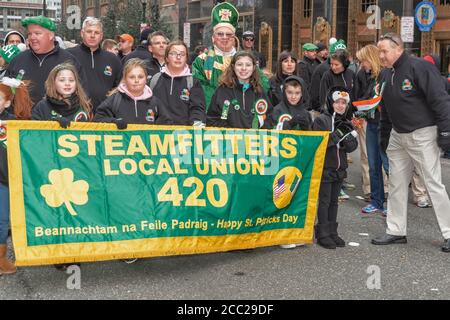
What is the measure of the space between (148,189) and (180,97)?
4.87 feet

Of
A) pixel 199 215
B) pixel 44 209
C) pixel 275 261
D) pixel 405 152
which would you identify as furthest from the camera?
pixel 405 152

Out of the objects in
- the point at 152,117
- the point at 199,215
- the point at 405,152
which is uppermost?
the point at 152,117

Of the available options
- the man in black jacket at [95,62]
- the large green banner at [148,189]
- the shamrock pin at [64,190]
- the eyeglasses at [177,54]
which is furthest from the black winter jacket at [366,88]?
the shamrock pin at [64,190]

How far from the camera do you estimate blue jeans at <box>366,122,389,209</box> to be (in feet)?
23.7

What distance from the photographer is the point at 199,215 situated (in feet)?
16.3

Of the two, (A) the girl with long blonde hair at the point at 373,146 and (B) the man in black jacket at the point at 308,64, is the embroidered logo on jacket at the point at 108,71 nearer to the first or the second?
(A) the girl with long blonde hair at the point at 373,146

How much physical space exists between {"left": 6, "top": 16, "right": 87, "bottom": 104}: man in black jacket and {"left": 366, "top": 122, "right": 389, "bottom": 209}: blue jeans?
3.39 meters

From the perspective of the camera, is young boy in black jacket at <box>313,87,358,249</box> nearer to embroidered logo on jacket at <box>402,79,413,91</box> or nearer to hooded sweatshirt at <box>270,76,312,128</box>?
hooded sweatshirt at <box>270,76,312,128</box>

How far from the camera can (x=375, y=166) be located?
23.8ft

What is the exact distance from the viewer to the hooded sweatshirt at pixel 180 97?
6004 mm

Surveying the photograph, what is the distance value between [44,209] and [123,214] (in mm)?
588

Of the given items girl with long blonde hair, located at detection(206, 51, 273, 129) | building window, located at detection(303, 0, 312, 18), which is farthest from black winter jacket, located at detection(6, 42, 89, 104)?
building window, located at detection(303, 0, 312, 18)

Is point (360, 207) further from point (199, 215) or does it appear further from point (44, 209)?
point (44, 209)
